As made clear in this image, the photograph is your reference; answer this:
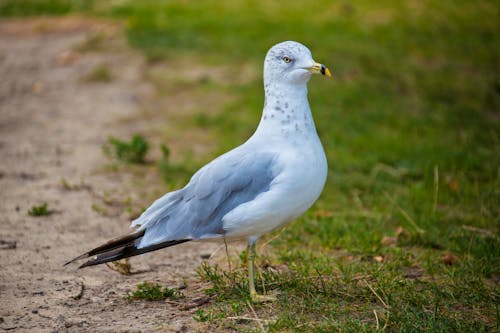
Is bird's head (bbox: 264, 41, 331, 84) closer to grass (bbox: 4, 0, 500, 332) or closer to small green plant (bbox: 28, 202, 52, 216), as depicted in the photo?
grass (bbox: 4, 0, 500, 332)

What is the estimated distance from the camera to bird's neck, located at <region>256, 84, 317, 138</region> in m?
3.70

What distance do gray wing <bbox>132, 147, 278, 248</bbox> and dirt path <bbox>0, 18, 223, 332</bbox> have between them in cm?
40

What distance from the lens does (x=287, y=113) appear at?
3730mm

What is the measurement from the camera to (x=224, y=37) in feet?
32.8

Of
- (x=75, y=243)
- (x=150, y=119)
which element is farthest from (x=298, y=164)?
(x=150, y=119)

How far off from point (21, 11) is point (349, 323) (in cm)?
1057

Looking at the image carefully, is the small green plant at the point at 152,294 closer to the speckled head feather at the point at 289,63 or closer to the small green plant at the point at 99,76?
the speckled head feather at the point at 289,63

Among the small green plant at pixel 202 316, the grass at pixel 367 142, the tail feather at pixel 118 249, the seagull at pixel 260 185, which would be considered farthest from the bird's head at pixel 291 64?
the small green plant at pixel 202 316

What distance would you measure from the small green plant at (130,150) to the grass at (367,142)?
28cm

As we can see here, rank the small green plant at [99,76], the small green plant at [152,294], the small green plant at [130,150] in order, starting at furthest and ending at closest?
the small green plant at [99,76]
the small green plant at [130,150]
the small green plant at [152,294]

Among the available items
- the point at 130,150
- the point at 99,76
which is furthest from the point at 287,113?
the point at 99,76

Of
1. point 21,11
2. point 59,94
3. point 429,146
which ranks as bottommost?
point 429,146

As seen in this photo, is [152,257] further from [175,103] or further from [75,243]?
[175,103]

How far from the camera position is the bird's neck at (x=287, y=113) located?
12.1ft
